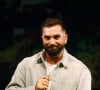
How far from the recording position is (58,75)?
3.23 m

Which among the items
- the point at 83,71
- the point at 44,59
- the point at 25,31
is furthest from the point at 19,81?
the point at 25,31

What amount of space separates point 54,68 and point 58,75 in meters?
0.06

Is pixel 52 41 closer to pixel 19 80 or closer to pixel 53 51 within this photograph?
pixel 53 51

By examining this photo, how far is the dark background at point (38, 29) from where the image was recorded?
522cm

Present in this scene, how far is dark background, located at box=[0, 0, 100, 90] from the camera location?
5220mm

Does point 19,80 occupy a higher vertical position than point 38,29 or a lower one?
lower

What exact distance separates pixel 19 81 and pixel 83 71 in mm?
483

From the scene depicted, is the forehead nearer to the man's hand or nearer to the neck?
the neck

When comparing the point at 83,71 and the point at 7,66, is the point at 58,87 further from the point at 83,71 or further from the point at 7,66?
the point at 7,66

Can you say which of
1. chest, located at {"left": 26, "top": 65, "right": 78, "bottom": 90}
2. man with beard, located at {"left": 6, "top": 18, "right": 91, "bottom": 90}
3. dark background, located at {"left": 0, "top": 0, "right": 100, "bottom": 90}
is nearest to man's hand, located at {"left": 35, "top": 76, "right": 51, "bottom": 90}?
man with beard, located at {"left": 6, "top": 18, "right": 91, "bottom": 90}

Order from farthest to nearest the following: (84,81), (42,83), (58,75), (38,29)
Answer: (38,29) → (58,75) → (84,81) → (42,83)

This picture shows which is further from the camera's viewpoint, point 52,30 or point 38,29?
point 38,29

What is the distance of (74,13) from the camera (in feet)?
17.3

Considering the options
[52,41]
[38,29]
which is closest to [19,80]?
[52,41]
